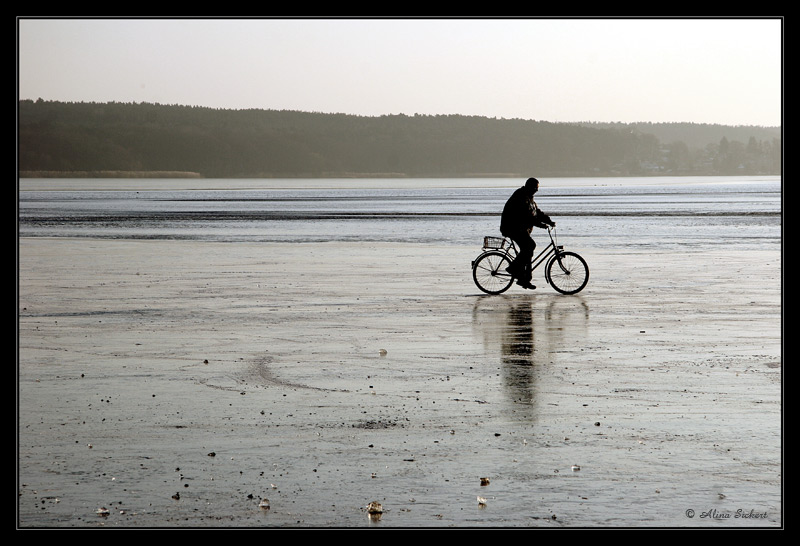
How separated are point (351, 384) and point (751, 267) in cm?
1519

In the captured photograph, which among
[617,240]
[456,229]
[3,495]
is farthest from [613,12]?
[456,229]

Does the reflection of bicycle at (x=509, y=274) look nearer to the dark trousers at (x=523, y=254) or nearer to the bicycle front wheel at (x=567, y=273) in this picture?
the bicycle front wheel at (x=567, y=273)

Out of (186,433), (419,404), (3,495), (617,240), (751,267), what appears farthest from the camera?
(617,240)

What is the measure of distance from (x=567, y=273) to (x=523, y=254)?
828 millimetres

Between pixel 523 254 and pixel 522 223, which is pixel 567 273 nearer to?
pixel 523 254

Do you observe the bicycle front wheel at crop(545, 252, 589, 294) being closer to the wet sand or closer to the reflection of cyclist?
the reflection of cyclist

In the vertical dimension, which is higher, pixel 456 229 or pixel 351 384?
pixel 456 229

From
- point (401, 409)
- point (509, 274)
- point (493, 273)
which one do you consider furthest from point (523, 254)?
point (401, 409)

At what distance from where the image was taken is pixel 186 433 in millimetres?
8398

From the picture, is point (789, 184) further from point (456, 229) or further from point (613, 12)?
point (456, 229)

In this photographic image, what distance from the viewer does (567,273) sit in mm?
19266

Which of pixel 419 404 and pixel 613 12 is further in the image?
pixel 419 404

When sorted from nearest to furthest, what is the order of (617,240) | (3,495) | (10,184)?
(10,184)
(3,495)
(617,240)

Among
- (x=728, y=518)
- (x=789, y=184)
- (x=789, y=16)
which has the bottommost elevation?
(x=728, y=518)
